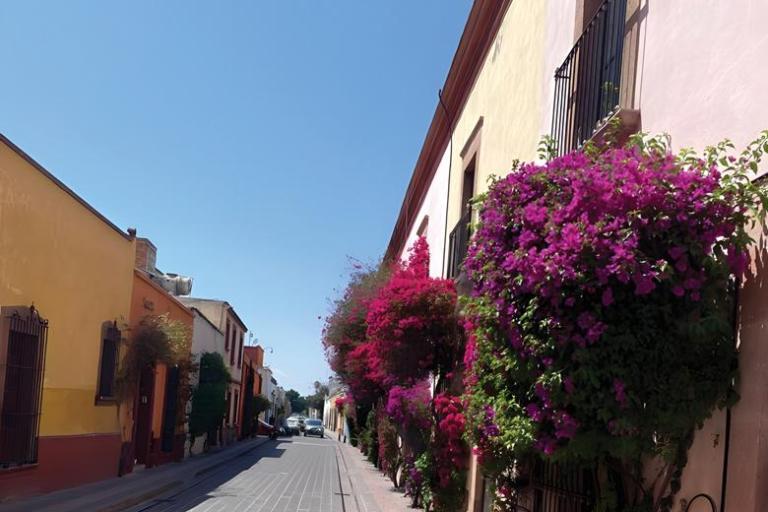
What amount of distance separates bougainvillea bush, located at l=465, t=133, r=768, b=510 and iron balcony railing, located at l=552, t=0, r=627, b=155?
5.96 ft

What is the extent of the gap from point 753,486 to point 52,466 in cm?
1230

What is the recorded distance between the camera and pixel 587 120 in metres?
6.17

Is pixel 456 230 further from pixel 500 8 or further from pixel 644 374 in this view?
pixel 644 374

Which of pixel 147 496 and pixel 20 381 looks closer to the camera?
pixel 20 381

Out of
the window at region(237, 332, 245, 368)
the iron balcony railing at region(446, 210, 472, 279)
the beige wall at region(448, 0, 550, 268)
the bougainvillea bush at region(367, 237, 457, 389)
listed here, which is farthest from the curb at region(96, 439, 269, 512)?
the window at region(237, 332, 245, 368)

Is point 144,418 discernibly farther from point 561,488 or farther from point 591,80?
point 591,80

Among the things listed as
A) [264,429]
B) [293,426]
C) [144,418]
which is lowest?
[293,426]

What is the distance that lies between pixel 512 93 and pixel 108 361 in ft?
34.1

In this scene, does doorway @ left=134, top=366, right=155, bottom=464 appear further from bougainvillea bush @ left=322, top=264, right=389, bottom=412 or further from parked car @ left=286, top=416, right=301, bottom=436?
parked car @ left=286, top=416, right=301, bottom=436

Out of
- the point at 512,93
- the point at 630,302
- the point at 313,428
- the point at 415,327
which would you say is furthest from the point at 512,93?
the point at 313,428

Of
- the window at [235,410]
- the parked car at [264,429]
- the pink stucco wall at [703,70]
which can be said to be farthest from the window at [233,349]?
the pink stucco wall at [703,70]

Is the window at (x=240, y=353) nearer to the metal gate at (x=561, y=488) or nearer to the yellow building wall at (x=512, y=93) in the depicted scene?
the yellow building wall at (x=512, y=93)

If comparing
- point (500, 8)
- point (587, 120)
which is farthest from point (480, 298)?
point (500, 8)

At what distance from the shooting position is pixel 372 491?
1742 centimetres
